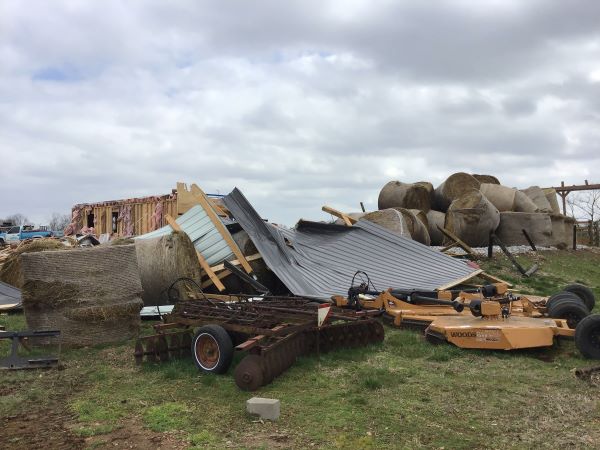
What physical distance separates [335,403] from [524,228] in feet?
59.7

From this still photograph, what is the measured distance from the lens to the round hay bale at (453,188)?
22.9 meters

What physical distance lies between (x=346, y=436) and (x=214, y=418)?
4.42 feet

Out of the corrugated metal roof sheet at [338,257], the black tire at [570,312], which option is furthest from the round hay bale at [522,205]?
→ the black tire at [570,312]

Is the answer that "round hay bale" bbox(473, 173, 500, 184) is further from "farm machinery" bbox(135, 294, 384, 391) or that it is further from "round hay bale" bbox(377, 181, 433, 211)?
"farm machinery" bbox(135, 294, 384, 391)

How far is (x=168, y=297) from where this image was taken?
1182cm

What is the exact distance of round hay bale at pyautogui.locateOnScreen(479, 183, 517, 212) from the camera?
76.6ft

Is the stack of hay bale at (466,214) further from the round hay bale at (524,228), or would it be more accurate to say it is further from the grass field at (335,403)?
the grass field at (335,403)

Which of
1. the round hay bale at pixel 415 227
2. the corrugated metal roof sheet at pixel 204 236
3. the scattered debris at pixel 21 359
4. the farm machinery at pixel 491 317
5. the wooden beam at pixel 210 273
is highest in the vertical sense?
the round hay bale at pixel 415 227

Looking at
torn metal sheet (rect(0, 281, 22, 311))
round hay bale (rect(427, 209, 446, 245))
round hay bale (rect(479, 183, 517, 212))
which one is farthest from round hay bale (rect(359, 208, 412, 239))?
torn metal sheet (rect(0, 281, 22, 311))

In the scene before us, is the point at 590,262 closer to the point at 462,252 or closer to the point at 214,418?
the point at 462,252

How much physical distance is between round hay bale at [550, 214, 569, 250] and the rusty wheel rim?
1892cm

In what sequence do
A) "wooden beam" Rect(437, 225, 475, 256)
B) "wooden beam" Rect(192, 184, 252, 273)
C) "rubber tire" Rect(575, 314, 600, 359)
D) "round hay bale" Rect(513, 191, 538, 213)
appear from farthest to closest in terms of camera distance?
"round hay bale" Rect(513, 191, 538, 213)
"wooden beam" Rect(437, 225, 475, 256)
"wooden beam" Rect(192, 184, 252, 273)
"rubber tire" Rect(575, 314, 600, 359)

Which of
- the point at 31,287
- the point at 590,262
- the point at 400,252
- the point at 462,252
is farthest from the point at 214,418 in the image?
the point at 590,262

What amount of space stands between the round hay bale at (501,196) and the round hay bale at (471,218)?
294 centimetres
